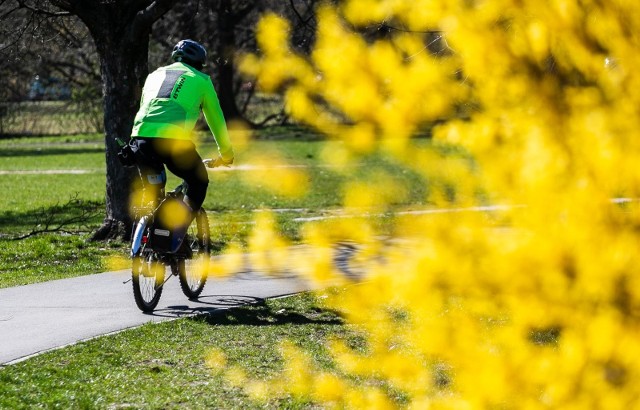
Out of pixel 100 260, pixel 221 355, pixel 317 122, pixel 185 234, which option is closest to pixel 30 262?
pixel 100 260

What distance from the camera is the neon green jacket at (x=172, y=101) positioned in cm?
841

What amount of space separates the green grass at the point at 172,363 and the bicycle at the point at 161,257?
Answer: 453mm

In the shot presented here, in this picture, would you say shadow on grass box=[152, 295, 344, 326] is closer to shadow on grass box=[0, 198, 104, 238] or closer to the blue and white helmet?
the blue and white helmet

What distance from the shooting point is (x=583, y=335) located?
320cm

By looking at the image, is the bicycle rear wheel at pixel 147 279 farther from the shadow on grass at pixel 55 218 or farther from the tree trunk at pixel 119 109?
the shadow on grass at pixel 55 218

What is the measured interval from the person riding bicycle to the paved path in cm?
92

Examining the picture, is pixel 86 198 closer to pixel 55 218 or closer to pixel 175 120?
pixel 55 218

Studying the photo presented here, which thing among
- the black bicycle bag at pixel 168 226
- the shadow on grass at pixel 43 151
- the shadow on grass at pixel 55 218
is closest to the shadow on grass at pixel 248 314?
the black bicycle bag at pixel 168 226

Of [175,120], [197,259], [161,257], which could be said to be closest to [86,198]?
[197,259]

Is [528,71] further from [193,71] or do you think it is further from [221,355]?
[193,71]

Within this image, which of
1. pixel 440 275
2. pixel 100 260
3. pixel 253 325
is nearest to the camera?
pixel 440 275

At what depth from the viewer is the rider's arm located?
856 cm

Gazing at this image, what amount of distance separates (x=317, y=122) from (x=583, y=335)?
939 mm

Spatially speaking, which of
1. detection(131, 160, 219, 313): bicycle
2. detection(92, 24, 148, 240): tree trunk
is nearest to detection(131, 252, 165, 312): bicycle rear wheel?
detection(131, 160, 219, 313): bicycle
